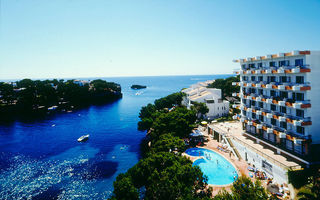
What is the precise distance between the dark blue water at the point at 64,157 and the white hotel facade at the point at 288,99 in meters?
35.1

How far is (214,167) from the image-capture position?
124ft

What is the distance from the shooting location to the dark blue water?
37.7 m

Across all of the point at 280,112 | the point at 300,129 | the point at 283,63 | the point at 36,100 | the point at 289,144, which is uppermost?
the point at 283,63

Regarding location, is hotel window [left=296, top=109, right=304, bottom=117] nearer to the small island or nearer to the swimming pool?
the swimming pool

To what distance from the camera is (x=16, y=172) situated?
44625mm

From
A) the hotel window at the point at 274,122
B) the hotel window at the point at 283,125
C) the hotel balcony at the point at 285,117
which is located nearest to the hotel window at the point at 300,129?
the hotel balcony at the point at 285,117

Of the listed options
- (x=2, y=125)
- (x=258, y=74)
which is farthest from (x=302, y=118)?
(x=2, y=125)

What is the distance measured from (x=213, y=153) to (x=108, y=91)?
515 ft

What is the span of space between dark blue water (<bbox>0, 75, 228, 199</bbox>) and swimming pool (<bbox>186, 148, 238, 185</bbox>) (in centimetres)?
1857

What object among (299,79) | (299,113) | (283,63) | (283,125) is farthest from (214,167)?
(283,63)

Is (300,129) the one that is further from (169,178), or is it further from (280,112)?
(169,178)

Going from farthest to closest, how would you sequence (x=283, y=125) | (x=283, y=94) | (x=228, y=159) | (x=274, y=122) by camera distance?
(x=228, y=159) → (x=274, y=122) → (x=283, y=125) → (x=283, y=94)

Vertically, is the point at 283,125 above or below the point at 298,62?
below

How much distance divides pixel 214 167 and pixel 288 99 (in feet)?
65.0
